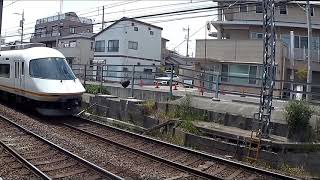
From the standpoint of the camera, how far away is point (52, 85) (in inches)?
662

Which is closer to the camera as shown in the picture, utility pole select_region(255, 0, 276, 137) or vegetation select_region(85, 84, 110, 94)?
utility pole select_region(255, 0, 276, 137)

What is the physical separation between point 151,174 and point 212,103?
632 centimetres

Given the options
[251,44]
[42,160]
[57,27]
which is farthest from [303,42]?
[57,27]

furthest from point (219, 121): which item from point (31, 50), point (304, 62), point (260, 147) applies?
point (304, 62)

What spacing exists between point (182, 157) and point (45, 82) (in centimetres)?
831

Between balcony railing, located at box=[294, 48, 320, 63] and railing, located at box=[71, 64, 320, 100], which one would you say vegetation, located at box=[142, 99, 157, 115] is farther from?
balcony railing, located at box=[294, 48, 320, 63]

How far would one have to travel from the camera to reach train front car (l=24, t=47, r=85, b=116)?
16688mm

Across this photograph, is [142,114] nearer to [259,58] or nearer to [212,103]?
[212,103]

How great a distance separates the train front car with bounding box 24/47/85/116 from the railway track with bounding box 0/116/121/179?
341cm

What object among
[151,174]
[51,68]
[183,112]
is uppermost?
[51,68]

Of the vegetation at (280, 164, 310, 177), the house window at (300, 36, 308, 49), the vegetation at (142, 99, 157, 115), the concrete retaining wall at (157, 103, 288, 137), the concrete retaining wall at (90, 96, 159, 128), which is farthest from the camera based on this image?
the house window at (300, 36, 308, 49)

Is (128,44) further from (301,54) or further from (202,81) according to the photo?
(202,81)

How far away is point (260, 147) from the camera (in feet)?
35.0

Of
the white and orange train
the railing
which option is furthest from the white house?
the white and orange train
